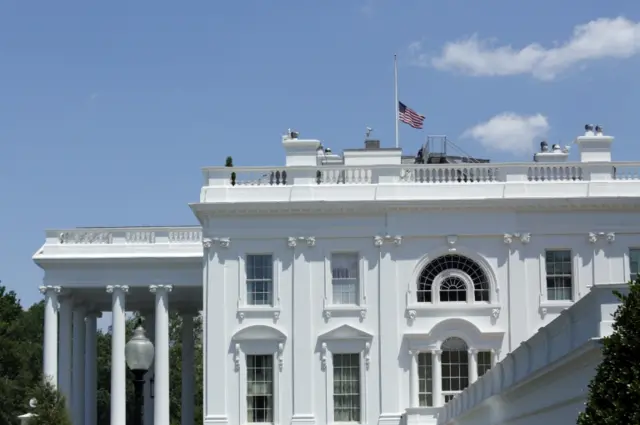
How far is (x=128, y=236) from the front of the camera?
60.2 metres

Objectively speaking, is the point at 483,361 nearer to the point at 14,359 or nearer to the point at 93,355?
the point at 93,355

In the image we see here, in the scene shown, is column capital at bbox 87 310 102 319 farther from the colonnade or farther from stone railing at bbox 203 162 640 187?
stone railing at bbox 203 162 640 187

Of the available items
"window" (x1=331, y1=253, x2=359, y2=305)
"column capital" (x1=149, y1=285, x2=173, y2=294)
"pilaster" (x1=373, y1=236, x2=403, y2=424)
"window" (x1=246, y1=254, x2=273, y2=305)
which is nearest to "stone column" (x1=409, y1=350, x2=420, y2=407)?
"pilaster" (x1=373, y1=236, x2=403, y2=424)

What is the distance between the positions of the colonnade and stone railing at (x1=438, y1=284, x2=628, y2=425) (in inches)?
737

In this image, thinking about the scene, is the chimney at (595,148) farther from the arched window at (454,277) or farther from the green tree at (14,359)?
the green tree at (14,359)

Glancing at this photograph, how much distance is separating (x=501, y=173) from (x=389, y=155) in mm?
4254

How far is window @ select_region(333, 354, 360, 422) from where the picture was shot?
5400 centimetres

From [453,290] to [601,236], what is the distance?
5.66 metres

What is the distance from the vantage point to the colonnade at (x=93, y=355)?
5847cm

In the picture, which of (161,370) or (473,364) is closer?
(473,364)

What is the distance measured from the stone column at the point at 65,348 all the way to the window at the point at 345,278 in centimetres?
1272

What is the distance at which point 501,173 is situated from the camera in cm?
5500

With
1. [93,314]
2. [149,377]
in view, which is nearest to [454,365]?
[149,377]

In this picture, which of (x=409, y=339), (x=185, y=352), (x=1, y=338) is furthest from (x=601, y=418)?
(x=1, y=338)
